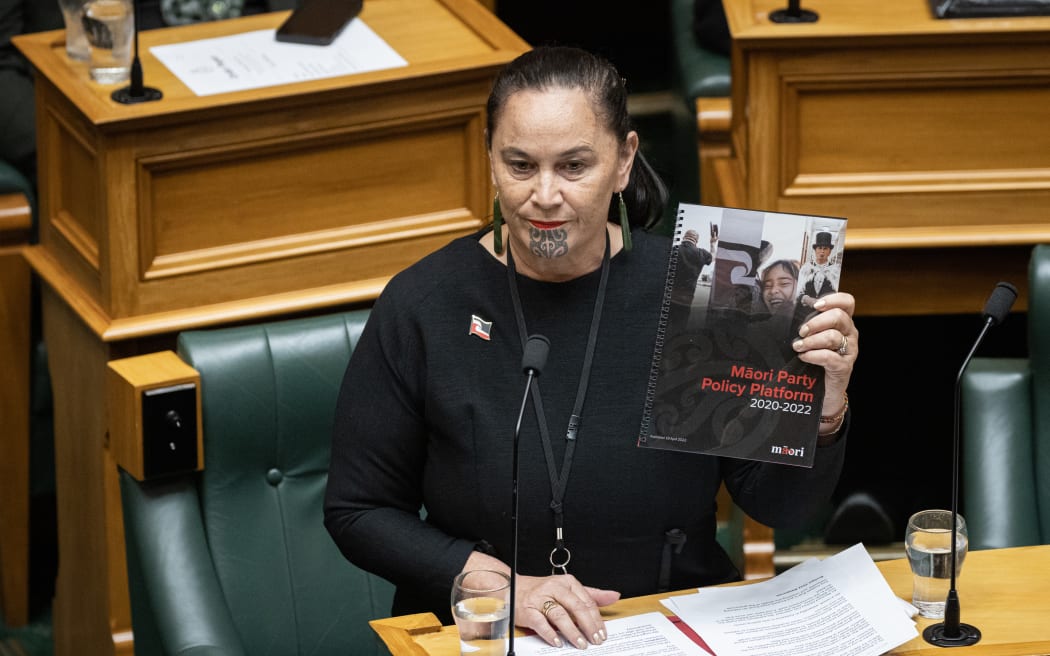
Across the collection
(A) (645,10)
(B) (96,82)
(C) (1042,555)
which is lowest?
(A) (645,10)

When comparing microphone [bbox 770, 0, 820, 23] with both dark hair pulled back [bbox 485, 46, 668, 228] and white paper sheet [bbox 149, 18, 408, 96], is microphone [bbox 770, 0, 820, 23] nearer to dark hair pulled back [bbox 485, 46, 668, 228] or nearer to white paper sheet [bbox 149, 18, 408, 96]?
white paper sheet [bbox 149, 18, 408, 96]

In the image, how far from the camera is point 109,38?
3.05 meters

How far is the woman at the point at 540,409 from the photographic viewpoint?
6.95 feet

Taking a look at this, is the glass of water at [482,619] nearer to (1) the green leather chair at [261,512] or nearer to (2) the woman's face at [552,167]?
(2) the woman's face at [552,167]

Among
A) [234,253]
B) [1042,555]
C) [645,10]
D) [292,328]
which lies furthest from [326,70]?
[645,10]

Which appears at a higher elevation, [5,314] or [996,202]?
[996,202]

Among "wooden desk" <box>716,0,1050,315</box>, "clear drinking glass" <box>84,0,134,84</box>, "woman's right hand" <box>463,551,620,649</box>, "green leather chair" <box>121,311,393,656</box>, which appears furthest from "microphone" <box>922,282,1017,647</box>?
"clear drinking glass" <box>84,0,134,84</box>

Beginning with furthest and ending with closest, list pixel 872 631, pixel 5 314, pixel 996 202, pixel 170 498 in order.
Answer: pixel 5 314 < pixel 996 202 < pixel 170 498 < pixel 872 631

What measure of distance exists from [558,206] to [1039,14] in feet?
4.65

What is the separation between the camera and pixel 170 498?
8.46 feet

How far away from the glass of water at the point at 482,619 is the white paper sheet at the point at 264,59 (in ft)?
4.53

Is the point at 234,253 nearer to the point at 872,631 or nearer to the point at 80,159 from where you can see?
the point at 80,159

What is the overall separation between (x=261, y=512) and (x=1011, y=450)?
117 cm

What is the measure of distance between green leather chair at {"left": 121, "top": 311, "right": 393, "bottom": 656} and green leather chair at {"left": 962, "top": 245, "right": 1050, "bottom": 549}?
94 centimetres
